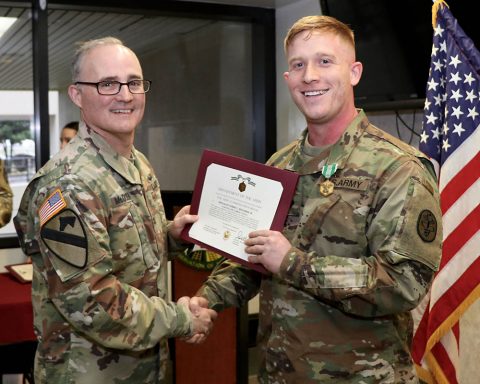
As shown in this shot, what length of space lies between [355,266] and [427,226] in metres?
0.20

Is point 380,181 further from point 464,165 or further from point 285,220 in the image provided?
point 464,165

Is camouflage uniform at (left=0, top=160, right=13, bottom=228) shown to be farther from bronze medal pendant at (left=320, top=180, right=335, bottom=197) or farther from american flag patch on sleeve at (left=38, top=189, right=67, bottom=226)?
bronze medal pendant at (left=320, top=180, right=335, bottom=197)

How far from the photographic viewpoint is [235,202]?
1.64 meters

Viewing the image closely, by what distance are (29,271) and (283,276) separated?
191 centimetres

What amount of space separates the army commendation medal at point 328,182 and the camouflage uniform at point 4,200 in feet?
7.20

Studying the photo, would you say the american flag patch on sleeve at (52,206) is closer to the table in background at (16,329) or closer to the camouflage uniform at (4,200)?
the table in background at (16,329)

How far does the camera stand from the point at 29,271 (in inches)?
117

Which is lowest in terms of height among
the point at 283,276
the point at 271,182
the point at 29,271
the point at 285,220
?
the point at 29,271

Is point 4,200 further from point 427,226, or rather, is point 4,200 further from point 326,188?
point 427,226

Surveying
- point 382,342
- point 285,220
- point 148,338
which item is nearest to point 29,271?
point 148,338

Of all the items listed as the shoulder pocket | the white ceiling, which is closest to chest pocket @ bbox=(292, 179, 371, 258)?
the shoulder pocket

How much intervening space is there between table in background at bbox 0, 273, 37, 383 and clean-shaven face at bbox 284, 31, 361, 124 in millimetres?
1614

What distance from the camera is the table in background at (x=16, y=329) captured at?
→ 251cm

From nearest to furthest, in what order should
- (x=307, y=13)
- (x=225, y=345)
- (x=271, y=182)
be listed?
(x=271, y=182), (x=225, y=345), (x=307, y=13)
